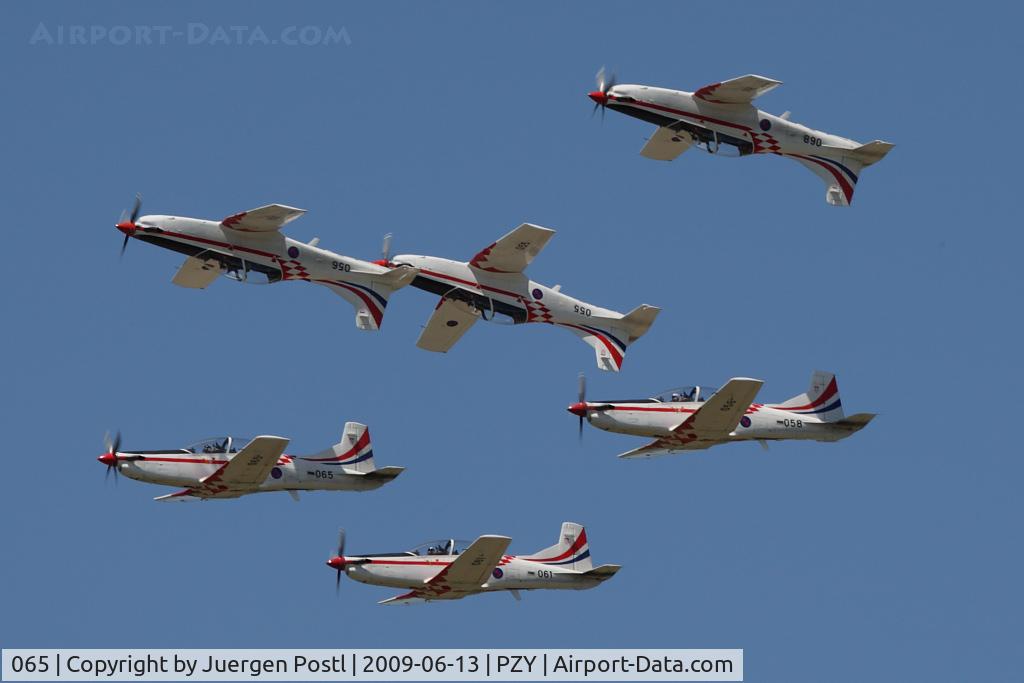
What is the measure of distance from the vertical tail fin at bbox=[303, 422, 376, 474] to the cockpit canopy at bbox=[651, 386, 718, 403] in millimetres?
9355

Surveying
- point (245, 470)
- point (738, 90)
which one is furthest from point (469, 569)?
point (738, 90)

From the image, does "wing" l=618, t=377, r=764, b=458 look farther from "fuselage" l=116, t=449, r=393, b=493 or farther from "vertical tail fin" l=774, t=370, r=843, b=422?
"fuselage" l=116, t=449, r=393, b=493

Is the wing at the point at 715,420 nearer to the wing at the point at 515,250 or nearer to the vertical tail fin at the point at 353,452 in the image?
the wing at the point at 515,250

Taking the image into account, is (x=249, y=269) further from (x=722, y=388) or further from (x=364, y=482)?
(x=722, y=388)

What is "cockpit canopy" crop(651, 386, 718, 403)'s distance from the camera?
7744 cm

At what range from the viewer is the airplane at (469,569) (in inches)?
3022

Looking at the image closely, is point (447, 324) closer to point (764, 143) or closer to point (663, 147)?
point (663, 147)

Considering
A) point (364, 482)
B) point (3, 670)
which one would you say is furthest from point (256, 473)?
point (3, 670)

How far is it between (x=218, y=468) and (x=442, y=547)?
23.3 ft

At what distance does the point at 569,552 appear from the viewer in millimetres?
81250

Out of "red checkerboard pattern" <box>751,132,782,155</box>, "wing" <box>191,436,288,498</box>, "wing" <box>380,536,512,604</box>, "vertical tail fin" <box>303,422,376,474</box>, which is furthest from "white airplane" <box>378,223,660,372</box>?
"wing" <box>380,536,512,604</box>

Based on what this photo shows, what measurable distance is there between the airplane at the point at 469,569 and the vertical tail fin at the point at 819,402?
7433mm

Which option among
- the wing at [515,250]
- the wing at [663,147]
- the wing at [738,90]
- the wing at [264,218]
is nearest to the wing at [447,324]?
the wing at [515,250]

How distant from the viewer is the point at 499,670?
241ft
